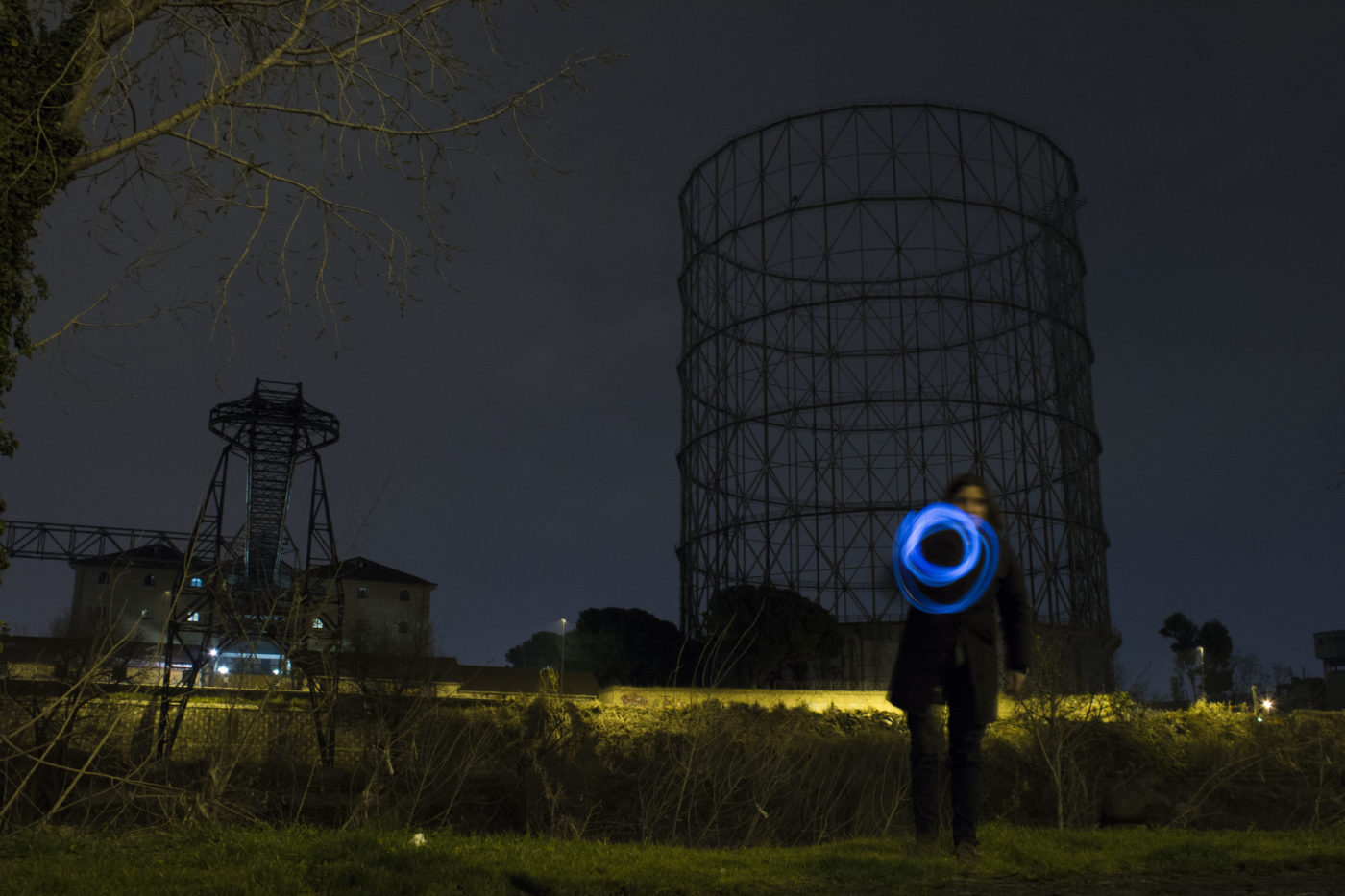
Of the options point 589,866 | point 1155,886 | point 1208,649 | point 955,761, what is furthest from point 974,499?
point 1208,649

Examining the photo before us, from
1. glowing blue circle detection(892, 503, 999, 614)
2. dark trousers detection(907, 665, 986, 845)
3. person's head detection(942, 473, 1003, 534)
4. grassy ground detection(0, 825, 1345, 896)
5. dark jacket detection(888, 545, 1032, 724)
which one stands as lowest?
grassy ground detection(0, 825, 1345, 896)

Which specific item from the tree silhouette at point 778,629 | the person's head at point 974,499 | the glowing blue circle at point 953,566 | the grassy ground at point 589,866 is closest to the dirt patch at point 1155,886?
the grassy ground at point 589,866

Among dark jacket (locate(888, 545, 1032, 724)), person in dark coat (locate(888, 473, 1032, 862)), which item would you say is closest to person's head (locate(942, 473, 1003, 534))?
person in dark coat (locate(888, 473, 1032, 862))

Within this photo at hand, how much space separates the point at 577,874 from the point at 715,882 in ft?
1.37

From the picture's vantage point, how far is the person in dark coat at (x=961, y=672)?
3859 mm

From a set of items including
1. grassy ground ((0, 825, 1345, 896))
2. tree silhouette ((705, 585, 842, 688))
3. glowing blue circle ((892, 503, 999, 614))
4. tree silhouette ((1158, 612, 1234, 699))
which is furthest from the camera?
tree silhouette ((1158, 612, 1234, 699))

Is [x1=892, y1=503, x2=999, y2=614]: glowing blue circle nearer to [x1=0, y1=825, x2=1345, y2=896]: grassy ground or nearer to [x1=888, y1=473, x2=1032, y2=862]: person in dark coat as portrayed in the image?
[x1=888, y1=473, x2=1032, y2=862]: person in dark coat

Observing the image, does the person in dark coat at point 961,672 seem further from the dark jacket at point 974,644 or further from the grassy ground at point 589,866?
the grassy ground at point 589,866

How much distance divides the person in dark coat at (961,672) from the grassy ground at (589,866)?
0.58 feet

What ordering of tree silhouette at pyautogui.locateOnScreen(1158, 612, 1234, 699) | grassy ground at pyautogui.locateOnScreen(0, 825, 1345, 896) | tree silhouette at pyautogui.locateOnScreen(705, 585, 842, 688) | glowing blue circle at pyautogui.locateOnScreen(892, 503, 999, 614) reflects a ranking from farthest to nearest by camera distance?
tree silhouette at pyautogui.locateOnScreen(1158, 612, 1234, 699) < tree silhouette at pyautogui.locateOnScreen(705, 585, 842, 688) < glowing blue circle at pyautogui.locateOnScreen(892, 503, 999, 614) < grassy ground at pyautogui.locateOnScreen(0, 825, 1345, 896)

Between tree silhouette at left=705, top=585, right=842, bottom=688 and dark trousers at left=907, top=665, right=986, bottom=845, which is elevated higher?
tree silhouette at left=705, top=585, right=842, bottom=688

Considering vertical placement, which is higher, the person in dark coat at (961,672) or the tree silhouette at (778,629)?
the tree silhouette at (778,629)

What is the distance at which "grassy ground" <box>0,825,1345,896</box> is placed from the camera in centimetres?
333

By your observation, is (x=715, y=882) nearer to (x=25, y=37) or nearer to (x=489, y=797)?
(x=25, y=37)
